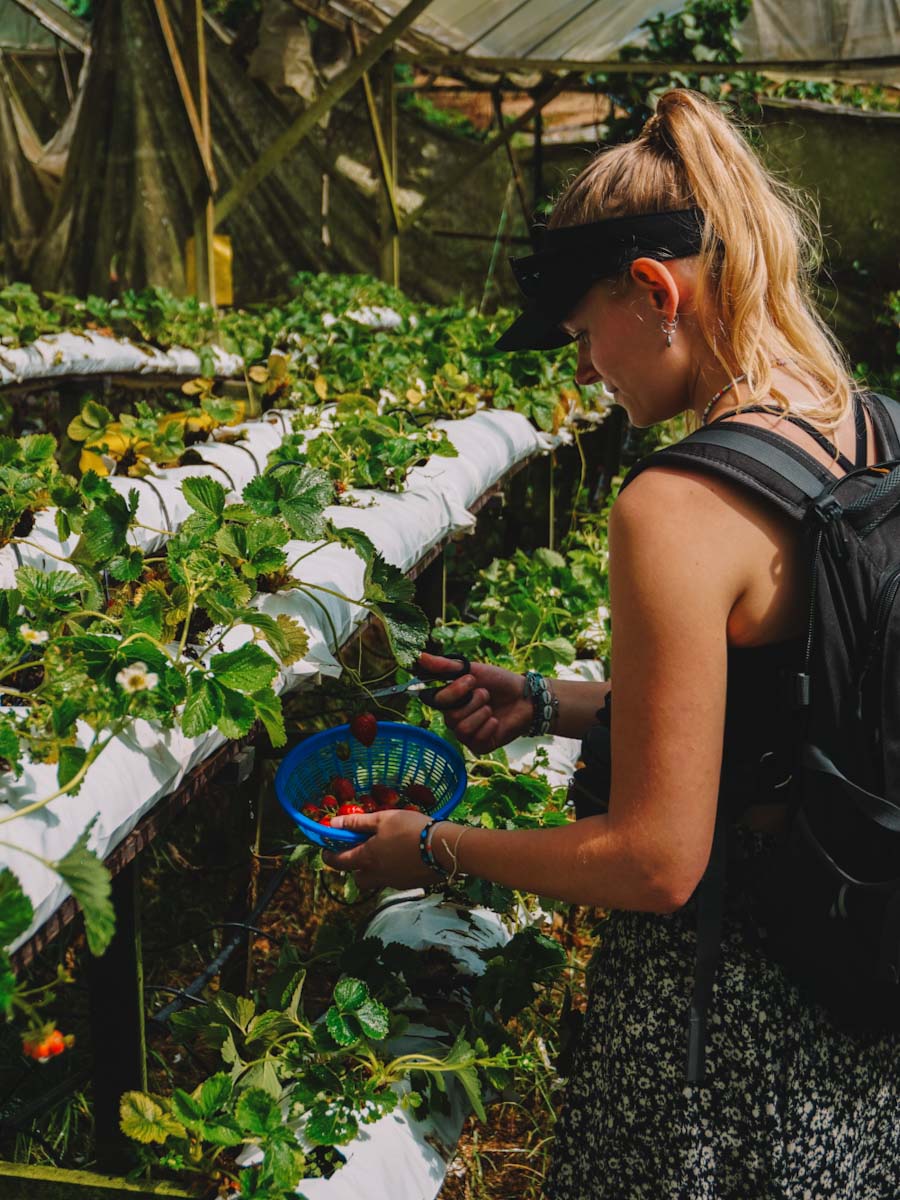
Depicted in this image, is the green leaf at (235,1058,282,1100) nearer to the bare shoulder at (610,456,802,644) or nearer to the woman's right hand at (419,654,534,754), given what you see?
the woman's right hand at (419,654,534,754)

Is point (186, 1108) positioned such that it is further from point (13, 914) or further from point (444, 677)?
point (444, 677)

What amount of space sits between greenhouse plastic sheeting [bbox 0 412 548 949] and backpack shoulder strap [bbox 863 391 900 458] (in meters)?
0.75

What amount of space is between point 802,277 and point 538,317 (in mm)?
364

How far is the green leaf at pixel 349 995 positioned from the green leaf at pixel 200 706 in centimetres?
40

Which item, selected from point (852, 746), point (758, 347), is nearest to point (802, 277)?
point (758, 347)

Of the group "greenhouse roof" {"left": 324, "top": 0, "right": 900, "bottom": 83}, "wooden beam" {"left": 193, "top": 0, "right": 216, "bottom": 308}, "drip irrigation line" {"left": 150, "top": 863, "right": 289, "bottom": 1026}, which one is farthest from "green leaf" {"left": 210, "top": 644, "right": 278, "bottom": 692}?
"greenhouse roof" {"left": 324, "top": 0, "right": 900, "bottom": 83}

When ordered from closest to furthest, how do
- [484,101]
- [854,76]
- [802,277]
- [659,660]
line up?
[659,660]
[802,277]
[854,76]
[484,101]

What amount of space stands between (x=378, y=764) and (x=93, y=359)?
310 centimetres

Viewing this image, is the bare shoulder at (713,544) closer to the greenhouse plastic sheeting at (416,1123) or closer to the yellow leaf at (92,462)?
the greenhouse plastic sheeting at (416,1123)

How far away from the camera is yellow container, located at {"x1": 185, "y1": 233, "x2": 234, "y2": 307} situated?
20.6 ft

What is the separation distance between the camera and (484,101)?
13.4 m

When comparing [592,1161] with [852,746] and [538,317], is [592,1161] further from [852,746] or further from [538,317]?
[538,317]

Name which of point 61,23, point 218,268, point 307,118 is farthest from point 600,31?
point 61,23

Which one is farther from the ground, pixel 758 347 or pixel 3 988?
pixel 758 347
